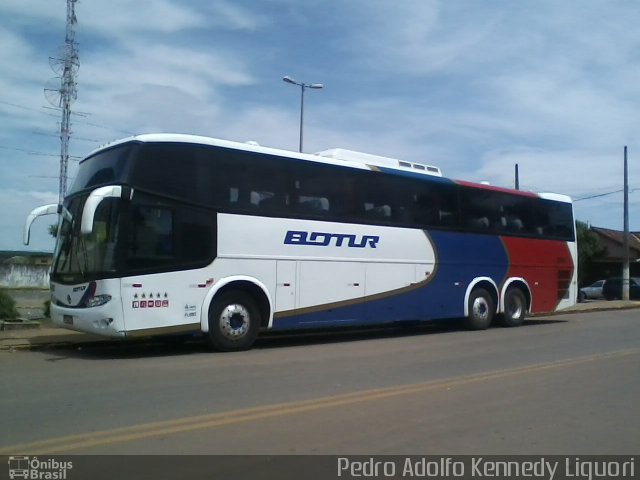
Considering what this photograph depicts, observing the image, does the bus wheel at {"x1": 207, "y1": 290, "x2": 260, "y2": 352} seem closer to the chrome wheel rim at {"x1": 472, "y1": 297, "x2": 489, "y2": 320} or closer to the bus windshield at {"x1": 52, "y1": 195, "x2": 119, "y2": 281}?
the bus windshield at {"x1": 52, "y1": 195, "x2": 119, "y2": 281}

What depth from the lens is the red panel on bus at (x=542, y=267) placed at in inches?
731

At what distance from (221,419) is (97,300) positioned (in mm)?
4869

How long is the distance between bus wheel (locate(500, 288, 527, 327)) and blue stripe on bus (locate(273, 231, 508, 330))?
90 centimetres

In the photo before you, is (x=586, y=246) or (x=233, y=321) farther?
(x=586, y=246)

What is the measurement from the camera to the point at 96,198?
10703mm

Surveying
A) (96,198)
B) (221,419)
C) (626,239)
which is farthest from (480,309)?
(626,239)

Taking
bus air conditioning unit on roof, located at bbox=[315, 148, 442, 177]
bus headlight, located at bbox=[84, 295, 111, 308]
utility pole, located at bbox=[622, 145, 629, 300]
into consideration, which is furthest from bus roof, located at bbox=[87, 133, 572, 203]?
utility pole, located at bbox=[622, 145, 629, 300]

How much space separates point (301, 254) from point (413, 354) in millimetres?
2974

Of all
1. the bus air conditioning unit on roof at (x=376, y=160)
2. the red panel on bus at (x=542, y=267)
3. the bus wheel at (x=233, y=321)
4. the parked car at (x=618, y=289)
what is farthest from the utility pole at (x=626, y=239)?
the bus wheel at (x=233, y=321)

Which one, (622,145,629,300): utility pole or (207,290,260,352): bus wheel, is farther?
(622,145,629,300): utility pole

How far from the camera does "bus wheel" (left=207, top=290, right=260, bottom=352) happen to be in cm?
1217

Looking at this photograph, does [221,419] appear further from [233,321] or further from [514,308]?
[514,308]

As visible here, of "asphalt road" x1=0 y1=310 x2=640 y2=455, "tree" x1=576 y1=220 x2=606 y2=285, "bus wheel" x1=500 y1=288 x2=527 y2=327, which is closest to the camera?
"asphalt road" x1=0 y1=310 x2=640 y2=455

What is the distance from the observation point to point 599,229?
47.7m
